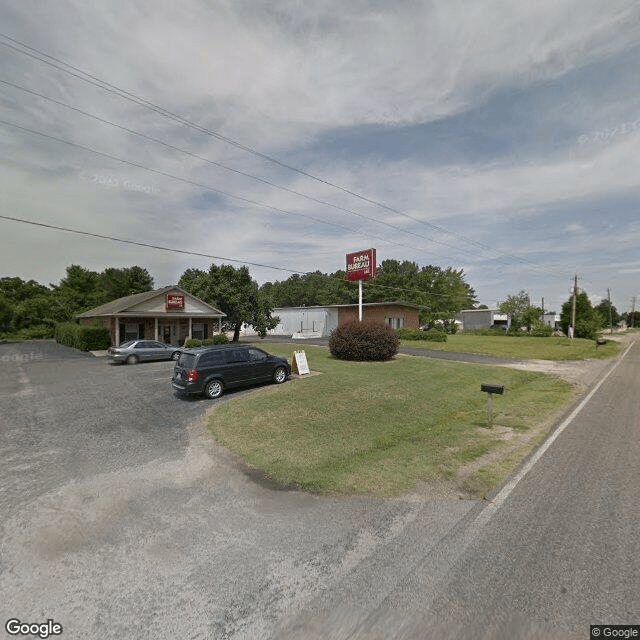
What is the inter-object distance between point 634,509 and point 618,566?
1579 millimetres

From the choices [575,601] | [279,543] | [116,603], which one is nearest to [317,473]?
[279,543]

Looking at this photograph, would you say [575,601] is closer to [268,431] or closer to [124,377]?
[268,431]

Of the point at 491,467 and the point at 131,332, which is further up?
the point at 131,332

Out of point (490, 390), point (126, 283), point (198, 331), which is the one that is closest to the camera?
point (490, 390)

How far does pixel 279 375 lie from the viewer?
45.4 ft

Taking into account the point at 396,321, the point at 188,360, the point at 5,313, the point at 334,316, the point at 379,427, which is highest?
the point at 334,316

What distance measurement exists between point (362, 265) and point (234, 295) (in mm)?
13326

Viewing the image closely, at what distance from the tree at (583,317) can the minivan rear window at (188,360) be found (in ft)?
166

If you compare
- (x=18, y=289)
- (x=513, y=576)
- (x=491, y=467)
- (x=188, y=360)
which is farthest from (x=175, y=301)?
(x=18, y=289)

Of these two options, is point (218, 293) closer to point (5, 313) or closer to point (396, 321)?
point (396, 321)

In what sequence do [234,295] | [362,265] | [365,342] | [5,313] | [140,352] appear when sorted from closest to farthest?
[365,342] → [140,352] → [362,265] → [234,295] → [5,313]

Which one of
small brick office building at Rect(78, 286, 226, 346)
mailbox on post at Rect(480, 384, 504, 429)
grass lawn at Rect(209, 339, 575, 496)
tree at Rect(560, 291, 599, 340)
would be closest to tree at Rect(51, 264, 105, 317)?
small brick office building at Rect(78, 286, 226, 346)

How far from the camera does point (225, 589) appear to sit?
336cm

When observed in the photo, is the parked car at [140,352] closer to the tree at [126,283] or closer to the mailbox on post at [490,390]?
the mailbox on post at [490,390]
